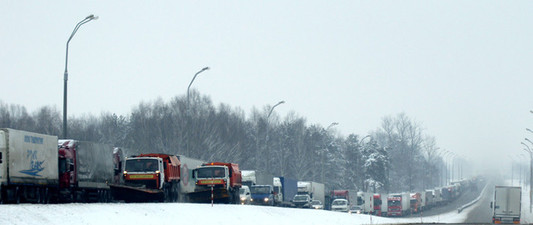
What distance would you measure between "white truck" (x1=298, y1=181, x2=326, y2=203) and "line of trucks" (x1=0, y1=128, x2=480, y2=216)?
10.3 m

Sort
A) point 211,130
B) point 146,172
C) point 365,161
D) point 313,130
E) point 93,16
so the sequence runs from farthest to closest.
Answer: point 365,161
point 313,130
point 211,130
point 146,172
point 93,16

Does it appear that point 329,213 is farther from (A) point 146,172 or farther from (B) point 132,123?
(B) point 132,123

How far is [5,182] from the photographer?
92.1 feet

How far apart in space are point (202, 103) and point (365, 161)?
37230mm

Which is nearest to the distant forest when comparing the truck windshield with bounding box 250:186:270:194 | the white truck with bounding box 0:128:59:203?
the truck windshield with bounding box 250:186:270:194

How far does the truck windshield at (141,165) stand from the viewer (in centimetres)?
4159

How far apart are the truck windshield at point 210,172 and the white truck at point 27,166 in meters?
15.2

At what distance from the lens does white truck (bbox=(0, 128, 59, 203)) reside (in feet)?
93.4

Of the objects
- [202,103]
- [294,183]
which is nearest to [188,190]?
[294,183]

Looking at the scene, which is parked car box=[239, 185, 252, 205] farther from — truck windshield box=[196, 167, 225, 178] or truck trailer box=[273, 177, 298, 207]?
truck trailer box=[273, 177, 298, 207]

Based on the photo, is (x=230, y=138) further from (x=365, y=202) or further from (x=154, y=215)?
(x=154, y=215)

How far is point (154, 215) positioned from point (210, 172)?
18.2 m

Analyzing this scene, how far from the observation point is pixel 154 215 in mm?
30078

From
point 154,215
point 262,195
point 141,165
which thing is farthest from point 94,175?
point 262,195
